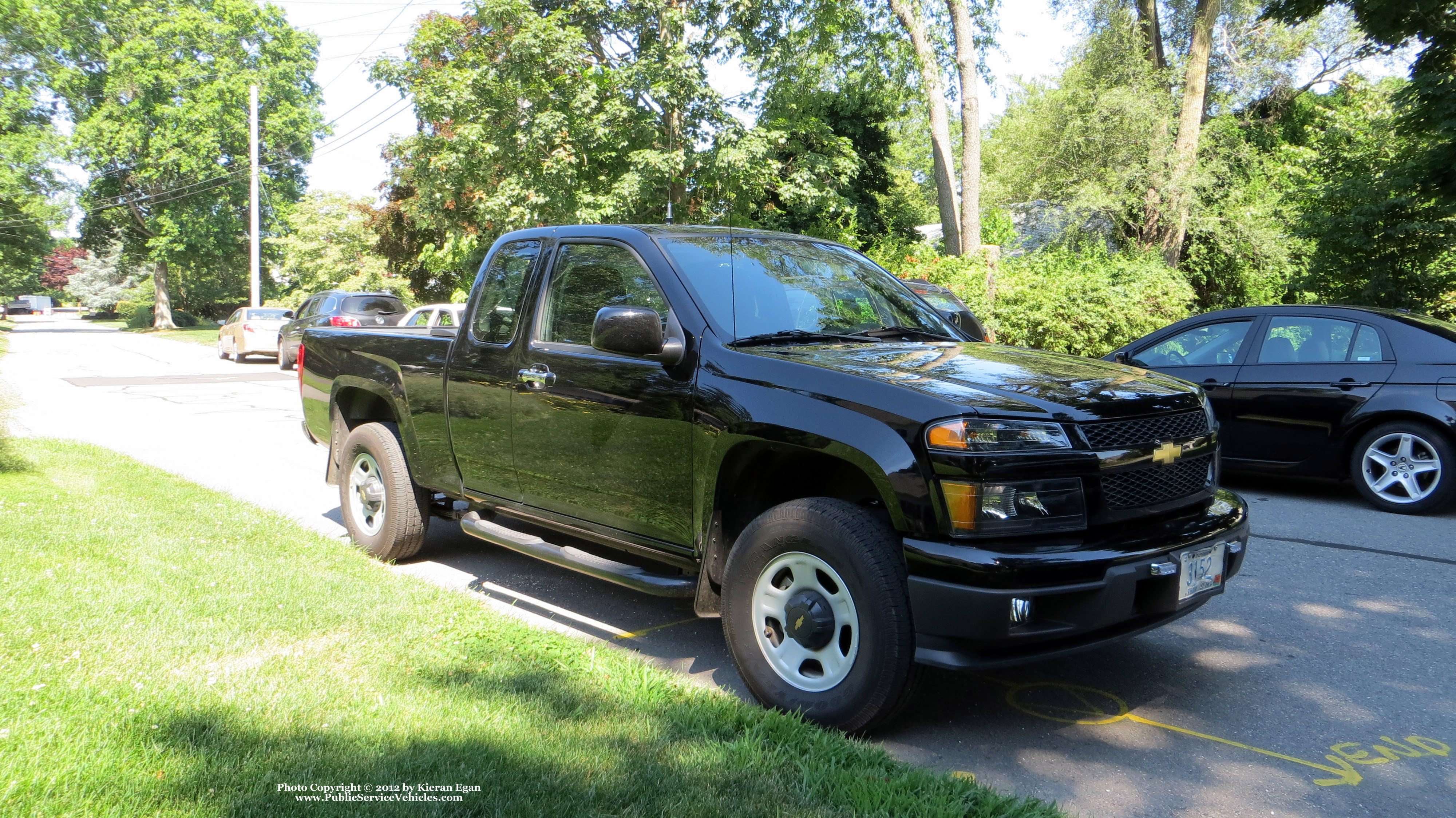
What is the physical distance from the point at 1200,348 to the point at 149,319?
63126mm

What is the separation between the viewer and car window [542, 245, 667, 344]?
182 inches

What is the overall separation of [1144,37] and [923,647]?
23939 mm

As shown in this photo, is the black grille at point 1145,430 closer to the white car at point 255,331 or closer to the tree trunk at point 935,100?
the tree trunk at point 935,100

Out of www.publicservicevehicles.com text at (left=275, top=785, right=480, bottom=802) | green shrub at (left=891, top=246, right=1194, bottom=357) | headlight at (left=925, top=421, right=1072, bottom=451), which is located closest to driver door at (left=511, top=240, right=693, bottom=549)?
headlight at (left=925, top=421, right=1072, bottom=451)

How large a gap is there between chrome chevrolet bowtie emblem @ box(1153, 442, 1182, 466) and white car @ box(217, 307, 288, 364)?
25.7 metres

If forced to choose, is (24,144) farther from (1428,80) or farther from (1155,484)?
(1155,484)

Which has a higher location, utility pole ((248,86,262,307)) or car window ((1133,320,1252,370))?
utility pole ((248,86,262,307))

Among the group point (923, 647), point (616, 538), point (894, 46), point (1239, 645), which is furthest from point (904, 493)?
point (894, 46)

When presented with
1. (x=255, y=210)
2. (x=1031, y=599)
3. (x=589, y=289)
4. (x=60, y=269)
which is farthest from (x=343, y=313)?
(x=60, y=269)

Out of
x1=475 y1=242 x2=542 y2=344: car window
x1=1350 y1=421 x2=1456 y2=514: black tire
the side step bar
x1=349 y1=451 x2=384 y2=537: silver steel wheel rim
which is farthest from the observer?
x1=1350 y1=421 x2=1456 y2=514: black tire

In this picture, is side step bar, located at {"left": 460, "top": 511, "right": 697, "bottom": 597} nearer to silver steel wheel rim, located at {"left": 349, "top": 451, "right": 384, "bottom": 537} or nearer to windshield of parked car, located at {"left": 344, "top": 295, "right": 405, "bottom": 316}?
silver steel wheel rim, located at {"left": 349, "top": 451, "right": 384, "bottom": 537}

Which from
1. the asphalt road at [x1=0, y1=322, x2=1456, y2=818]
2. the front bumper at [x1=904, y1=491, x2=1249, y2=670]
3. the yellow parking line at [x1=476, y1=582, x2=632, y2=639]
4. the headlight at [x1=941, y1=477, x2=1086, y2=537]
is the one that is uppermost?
the headlight at [x1=941, y1=477, x2=1086, y2=537]

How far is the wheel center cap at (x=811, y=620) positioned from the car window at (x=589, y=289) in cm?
151

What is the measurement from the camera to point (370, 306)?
22391mm
